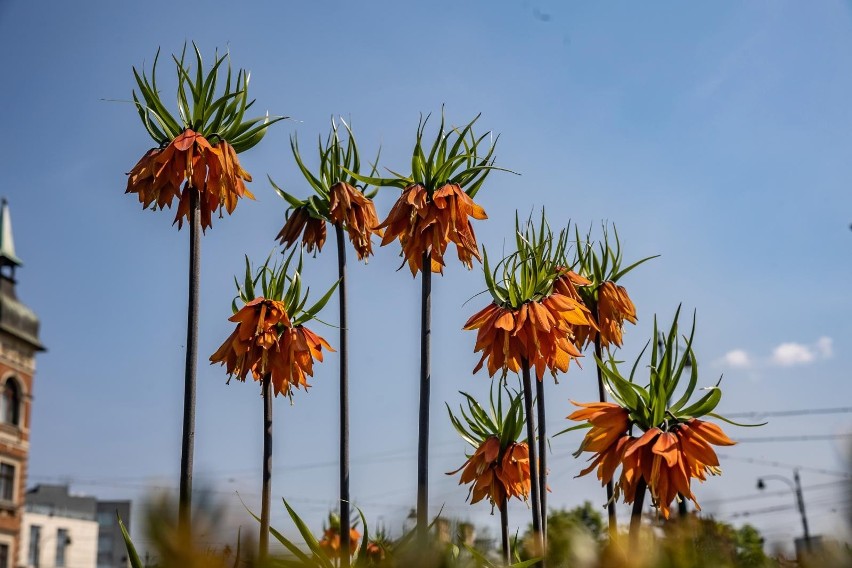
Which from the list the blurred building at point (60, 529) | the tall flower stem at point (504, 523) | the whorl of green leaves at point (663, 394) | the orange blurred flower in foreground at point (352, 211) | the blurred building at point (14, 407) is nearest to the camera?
the whorl of green leaves at point (663, 394)

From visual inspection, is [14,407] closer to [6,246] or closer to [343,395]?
[6,246]

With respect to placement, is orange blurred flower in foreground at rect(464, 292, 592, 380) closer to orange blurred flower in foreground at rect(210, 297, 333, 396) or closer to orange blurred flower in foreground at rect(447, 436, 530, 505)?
orange blurred flower in foreground at rect(447, 436, 530, 505)

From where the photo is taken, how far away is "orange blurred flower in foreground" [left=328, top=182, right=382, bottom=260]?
6324 mm

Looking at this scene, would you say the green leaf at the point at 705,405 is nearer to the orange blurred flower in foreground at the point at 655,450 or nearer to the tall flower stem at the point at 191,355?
the orange blurred flower in foreground at the point at 655,450

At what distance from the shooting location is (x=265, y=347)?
18.9 ft

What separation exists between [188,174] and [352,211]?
1594 millimetres

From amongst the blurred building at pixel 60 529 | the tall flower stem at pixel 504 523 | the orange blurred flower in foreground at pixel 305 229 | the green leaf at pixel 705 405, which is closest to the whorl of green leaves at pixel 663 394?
the green leaf at pixel 705 405

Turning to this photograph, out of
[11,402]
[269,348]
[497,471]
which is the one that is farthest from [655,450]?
[11,402]

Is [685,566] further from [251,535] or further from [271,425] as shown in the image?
[271,425]

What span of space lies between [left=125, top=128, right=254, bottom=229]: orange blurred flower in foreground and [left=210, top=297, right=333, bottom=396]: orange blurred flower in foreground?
0.76m

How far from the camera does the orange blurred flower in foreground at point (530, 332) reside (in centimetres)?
468

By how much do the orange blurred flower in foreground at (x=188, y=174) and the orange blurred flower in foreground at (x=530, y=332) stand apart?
1.43m

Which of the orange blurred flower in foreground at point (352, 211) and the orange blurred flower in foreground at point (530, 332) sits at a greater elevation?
the orange blurred flower in foreground at point (352, 211)

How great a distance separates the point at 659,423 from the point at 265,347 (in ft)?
9.76
